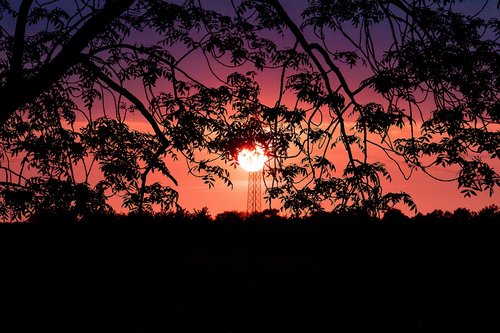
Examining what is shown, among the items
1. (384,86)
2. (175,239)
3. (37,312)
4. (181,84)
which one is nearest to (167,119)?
(181,84)

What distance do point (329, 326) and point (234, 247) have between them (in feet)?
18.1

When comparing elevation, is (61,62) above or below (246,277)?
above

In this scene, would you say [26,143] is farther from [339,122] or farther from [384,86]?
[384,86]

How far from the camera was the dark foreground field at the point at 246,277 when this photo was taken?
23.1 feet

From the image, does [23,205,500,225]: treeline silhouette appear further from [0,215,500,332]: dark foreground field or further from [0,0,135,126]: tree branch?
[0,0,135,126]: tree branch

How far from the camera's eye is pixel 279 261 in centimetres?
1034

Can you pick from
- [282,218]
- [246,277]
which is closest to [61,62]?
[246,277]

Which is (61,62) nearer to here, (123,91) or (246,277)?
(123,91)

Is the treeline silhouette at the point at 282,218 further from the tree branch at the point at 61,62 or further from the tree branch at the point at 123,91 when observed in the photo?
the tree branch at the point at 61,62

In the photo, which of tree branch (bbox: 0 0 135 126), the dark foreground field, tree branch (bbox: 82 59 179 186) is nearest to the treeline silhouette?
the dark foreground field

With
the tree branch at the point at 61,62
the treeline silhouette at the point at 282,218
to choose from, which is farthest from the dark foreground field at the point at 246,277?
the tree branch at the point at 61,62

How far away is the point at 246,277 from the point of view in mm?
8859

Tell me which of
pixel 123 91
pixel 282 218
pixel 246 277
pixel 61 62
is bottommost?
pixel 246 277

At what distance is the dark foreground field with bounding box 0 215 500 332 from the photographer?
7.05 meters
